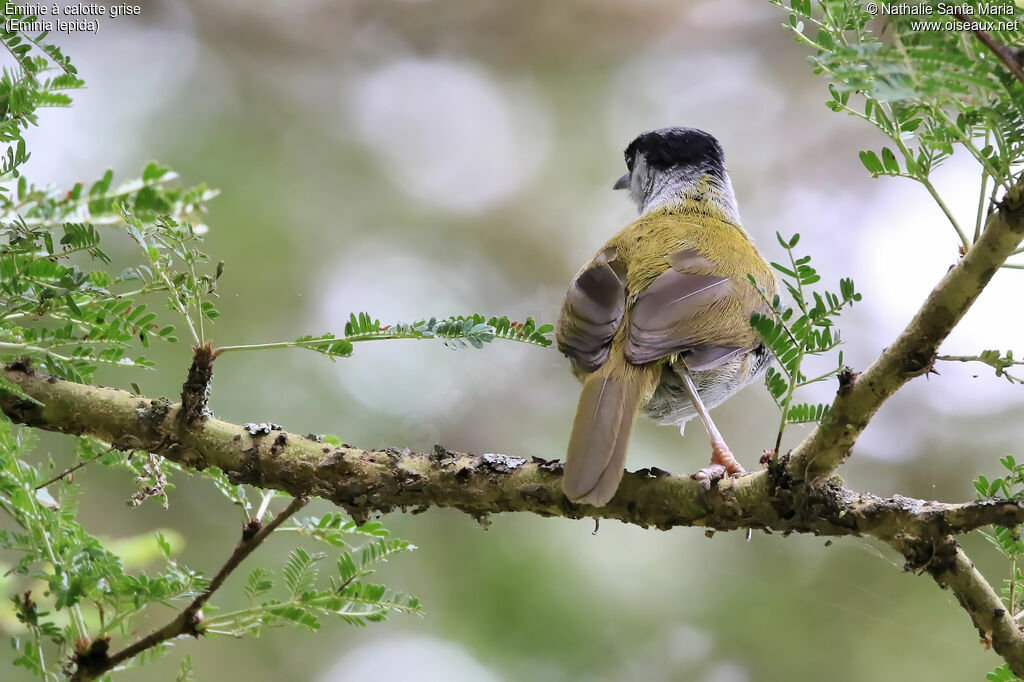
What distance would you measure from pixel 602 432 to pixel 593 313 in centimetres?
79

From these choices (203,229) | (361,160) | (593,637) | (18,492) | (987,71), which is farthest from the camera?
(361,160)

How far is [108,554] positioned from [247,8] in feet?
23.9

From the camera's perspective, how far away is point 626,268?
388cm

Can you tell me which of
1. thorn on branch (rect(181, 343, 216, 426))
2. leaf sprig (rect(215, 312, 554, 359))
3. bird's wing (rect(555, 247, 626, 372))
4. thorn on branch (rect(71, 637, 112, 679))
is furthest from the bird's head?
thorn on branch (rect(71, 637, 112, 679))

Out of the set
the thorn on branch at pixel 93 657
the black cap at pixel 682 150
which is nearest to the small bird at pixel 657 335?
the black cap at pixel 682 150

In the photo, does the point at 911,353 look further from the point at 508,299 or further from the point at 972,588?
the point at 508,299

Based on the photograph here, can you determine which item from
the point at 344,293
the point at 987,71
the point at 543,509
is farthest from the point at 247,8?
the point at 987,71

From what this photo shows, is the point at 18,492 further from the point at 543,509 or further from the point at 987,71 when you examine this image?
the point at 987,71

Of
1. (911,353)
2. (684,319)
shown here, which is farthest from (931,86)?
(684,319)

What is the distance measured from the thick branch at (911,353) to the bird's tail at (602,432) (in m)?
0.53

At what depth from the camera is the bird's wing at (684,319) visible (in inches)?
132

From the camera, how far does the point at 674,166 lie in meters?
5.33

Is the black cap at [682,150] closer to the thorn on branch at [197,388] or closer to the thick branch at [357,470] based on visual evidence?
the thick branch at [357,470]

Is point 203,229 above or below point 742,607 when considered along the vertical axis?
below
